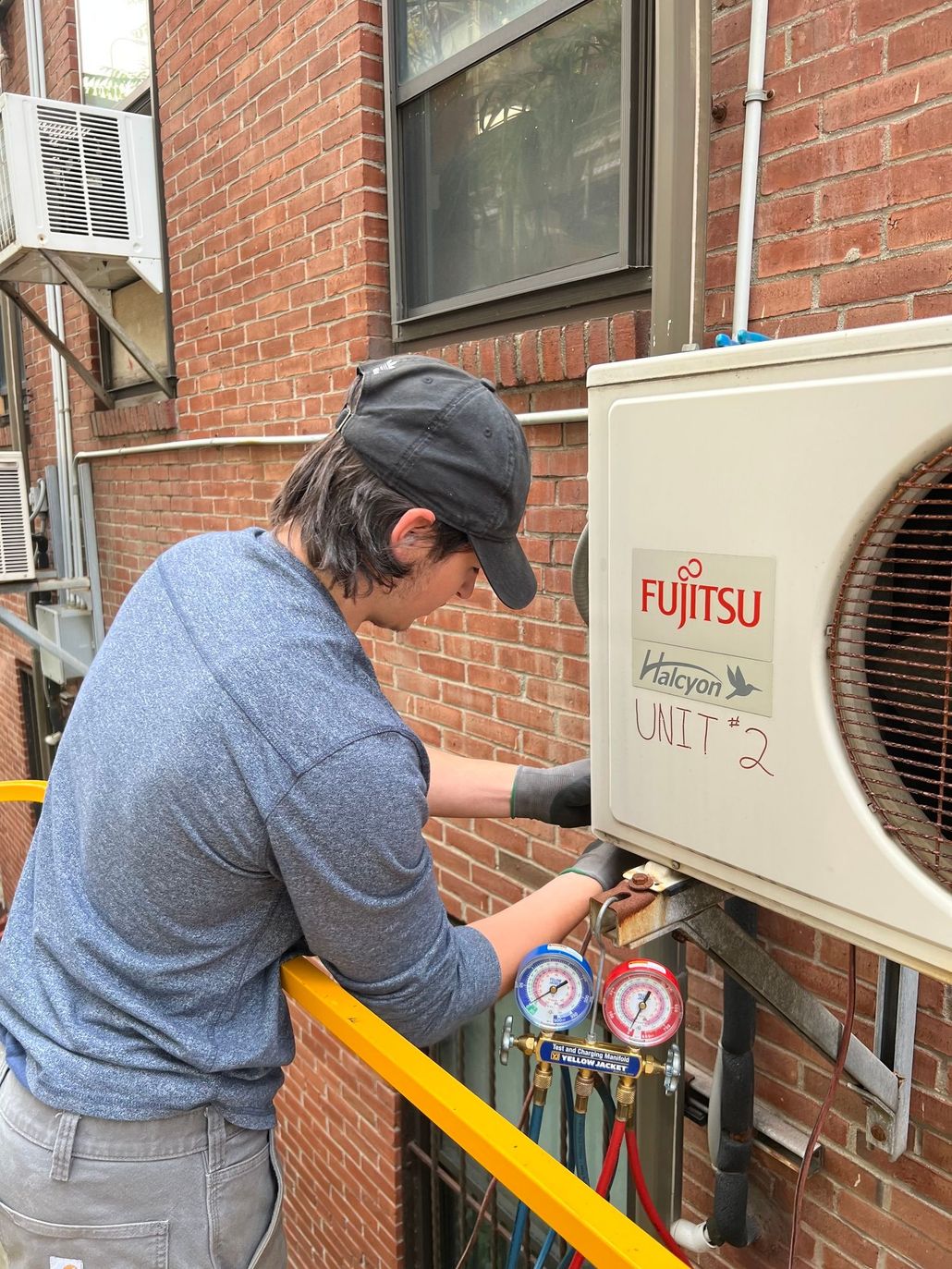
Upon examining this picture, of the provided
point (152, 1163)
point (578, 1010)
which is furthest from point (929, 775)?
point (152, 1163)

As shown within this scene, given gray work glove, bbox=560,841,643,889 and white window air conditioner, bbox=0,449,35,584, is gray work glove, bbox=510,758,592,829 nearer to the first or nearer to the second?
gray work glove, bbox=560,841,643,889

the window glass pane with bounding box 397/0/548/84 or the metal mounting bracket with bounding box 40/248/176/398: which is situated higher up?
the window glass pane with bounding box 397/0/548/84

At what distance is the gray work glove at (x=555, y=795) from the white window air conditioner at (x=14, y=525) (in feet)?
16.0

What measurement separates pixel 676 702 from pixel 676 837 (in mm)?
184

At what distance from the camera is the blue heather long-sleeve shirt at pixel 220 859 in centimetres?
117

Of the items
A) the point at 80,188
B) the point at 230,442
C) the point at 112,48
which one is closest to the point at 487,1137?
the point at 230,442

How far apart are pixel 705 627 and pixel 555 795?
624 mm

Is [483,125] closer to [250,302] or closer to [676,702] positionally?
[250,302]

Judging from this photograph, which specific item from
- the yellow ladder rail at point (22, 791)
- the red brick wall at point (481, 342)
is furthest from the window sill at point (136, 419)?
the yellow ladder rail at point (22, 791)

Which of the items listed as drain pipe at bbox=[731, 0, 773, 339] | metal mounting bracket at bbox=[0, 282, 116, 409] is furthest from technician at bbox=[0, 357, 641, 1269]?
metal mounting bracket at bbox=[0, 282, 116, 409]

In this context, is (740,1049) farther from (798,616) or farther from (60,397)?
(60,397)

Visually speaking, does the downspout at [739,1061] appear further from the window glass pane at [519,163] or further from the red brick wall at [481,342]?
the window glass pane at [519,163]

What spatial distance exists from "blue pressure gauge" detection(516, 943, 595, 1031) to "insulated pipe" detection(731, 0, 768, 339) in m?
1.13

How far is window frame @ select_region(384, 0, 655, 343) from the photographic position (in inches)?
78.3
